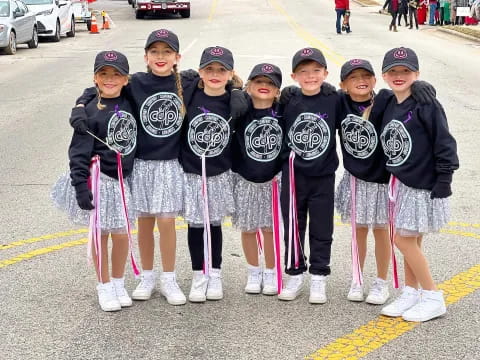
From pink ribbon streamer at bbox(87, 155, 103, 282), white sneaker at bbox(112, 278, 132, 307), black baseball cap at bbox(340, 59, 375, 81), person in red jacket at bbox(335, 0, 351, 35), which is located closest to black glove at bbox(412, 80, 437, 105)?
black baseball cap at bbox(340, 59, 375, 81)

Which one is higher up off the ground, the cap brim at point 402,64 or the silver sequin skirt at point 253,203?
the cap brim at point 402,64

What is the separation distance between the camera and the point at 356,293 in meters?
5.19

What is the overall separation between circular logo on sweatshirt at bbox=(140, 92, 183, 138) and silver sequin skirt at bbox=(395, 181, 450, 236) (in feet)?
4.77

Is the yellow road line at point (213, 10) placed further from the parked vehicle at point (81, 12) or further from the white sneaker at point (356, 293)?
the white sneaker at point (356, 293)

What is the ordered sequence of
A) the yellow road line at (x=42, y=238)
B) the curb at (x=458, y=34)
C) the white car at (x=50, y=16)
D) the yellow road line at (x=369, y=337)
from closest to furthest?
1. the yellow road line at (x=369, y=337)
2. the yellow road line at (x=42, y=238)
3. the white car at (x=50, y=16)
4. the curb at (x=458, y=34)

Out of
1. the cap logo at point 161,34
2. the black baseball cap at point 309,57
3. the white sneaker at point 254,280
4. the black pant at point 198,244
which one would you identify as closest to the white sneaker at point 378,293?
the white sneaker at point 254,280

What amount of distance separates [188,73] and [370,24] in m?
31.3

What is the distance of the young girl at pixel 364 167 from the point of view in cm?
500

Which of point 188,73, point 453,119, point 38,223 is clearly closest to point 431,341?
point 188,73

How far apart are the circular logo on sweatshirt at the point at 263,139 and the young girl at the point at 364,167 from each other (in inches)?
16.0

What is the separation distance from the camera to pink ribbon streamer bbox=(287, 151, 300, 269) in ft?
16.9

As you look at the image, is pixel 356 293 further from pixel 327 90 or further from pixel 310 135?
pixel 327 90

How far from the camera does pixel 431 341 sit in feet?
14.8

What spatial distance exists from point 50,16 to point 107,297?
75.7 ft
